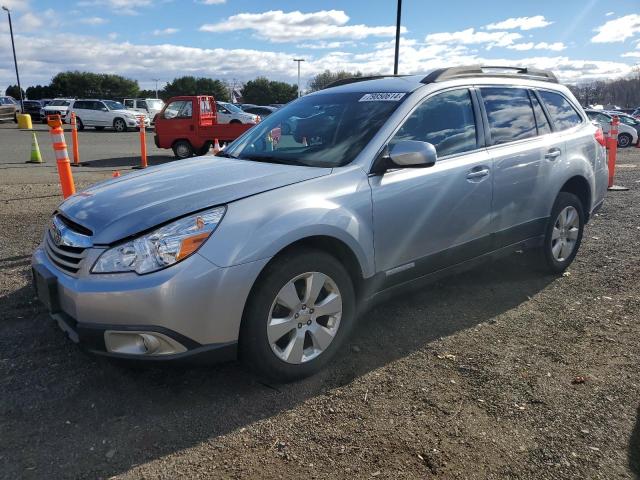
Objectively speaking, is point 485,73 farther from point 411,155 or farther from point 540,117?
point 411,155

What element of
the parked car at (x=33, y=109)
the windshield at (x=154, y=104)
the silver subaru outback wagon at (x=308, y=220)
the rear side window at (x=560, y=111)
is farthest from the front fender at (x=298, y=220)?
the parked car at (x=33, y=109)

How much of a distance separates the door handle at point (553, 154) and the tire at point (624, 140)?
65.9 ft

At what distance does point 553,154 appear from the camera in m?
4.65

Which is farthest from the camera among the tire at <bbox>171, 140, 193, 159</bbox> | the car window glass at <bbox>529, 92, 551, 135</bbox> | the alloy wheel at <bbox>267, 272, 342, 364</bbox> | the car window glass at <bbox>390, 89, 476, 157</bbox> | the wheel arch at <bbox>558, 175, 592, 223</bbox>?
the tire at <bbox>171, 140, 193, 159</bbox>

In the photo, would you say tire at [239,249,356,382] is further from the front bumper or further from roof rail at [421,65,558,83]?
roof rail at [421,65,558,83]

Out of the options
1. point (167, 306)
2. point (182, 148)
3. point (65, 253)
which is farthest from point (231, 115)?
point (167, 306)

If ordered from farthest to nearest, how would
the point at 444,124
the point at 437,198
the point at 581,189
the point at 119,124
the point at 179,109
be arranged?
the point at 119,124 < the point at 179,109 < the point at 581,189 < the point at 444,124 < the point at 437,198

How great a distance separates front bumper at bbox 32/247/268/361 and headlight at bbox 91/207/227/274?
41 mm

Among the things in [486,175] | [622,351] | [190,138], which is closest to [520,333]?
[622,351]

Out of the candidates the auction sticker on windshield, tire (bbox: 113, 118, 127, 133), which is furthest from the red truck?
tire (bbox: 113, 118, 127, 133)

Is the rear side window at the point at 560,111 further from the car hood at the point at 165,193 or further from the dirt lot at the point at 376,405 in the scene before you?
the car hood at the point at 165,193

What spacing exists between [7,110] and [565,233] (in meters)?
44.3

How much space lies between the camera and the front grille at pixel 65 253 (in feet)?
9.35

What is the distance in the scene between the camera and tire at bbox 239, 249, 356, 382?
285 centimetres
